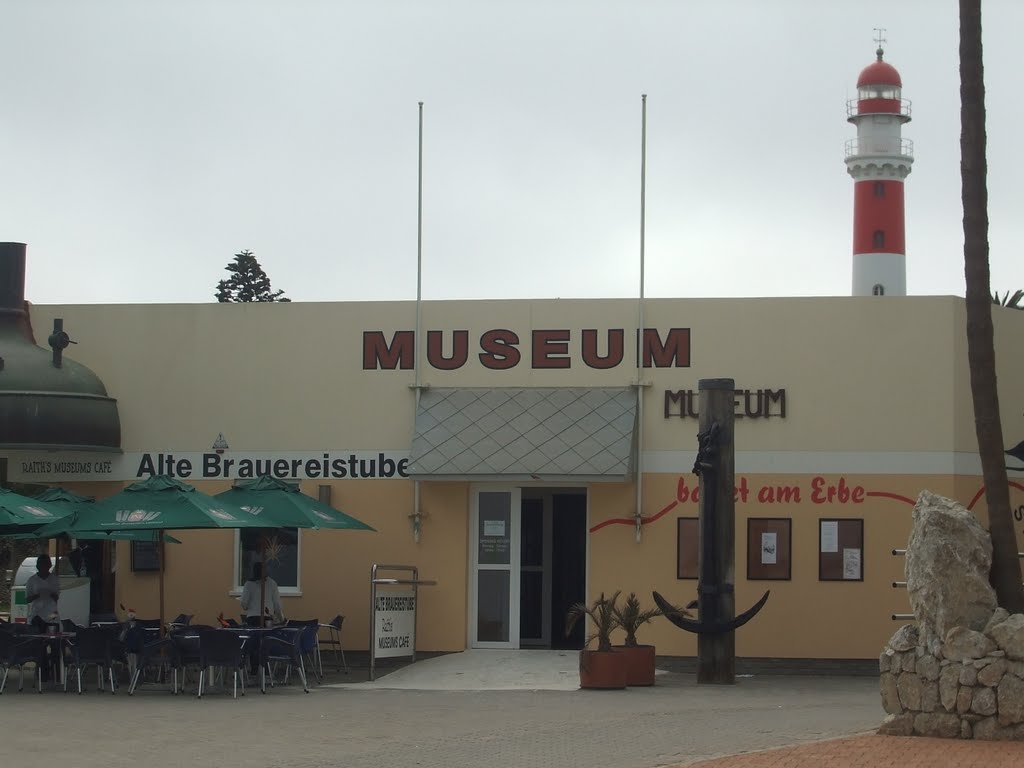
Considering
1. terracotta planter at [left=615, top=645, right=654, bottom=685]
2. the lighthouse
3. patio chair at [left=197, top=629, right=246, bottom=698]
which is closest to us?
patio chair at [left=197, top=629, right=246, bottom=698]

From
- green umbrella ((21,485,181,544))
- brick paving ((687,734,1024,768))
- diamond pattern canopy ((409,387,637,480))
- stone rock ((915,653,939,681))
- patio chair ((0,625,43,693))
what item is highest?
diamond pattern canopy ((409,387,637,480))

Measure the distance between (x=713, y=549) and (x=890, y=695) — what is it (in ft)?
18.9

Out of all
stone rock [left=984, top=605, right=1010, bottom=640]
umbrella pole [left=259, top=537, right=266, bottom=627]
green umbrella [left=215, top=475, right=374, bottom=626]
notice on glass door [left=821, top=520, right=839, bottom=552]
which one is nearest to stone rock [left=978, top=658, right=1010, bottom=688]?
stone rock [left=984, top=605, right=1010, bottom=640]

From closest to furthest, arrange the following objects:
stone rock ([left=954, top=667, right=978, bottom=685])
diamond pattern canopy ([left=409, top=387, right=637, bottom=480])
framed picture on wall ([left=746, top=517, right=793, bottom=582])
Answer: stone rock ([left=954, top=667, right=978, bottom=685]), diamond pattern canopy ([left=409, top=387, right=637, bottom=480]), framed picture on wall ([left=746, top=517, right=793, bottom=582])

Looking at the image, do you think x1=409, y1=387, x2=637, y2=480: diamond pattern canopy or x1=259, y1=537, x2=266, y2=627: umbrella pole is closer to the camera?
x1=259, y1=537, x2=266, y2=627: umbrella pole

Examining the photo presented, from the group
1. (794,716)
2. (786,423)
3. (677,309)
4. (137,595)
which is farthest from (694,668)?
(137,595)

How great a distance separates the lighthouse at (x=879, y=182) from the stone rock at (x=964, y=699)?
35.9 meters

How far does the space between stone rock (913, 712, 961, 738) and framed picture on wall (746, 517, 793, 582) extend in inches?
325

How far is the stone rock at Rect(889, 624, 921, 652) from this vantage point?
14000 millimetres

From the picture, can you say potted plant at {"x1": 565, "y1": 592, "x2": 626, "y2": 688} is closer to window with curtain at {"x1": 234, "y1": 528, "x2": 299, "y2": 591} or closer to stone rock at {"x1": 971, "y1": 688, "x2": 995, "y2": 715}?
window with curtain at {"x1": 234, "y1": 528, "x2": 299, "y2": 591}

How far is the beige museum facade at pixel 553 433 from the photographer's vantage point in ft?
71.8

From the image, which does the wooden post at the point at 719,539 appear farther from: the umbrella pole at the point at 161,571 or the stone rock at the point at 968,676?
the umbrella pole at the point at 161,571

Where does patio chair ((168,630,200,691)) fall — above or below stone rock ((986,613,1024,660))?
below

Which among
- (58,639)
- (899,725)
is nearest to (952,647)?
(899,725)
